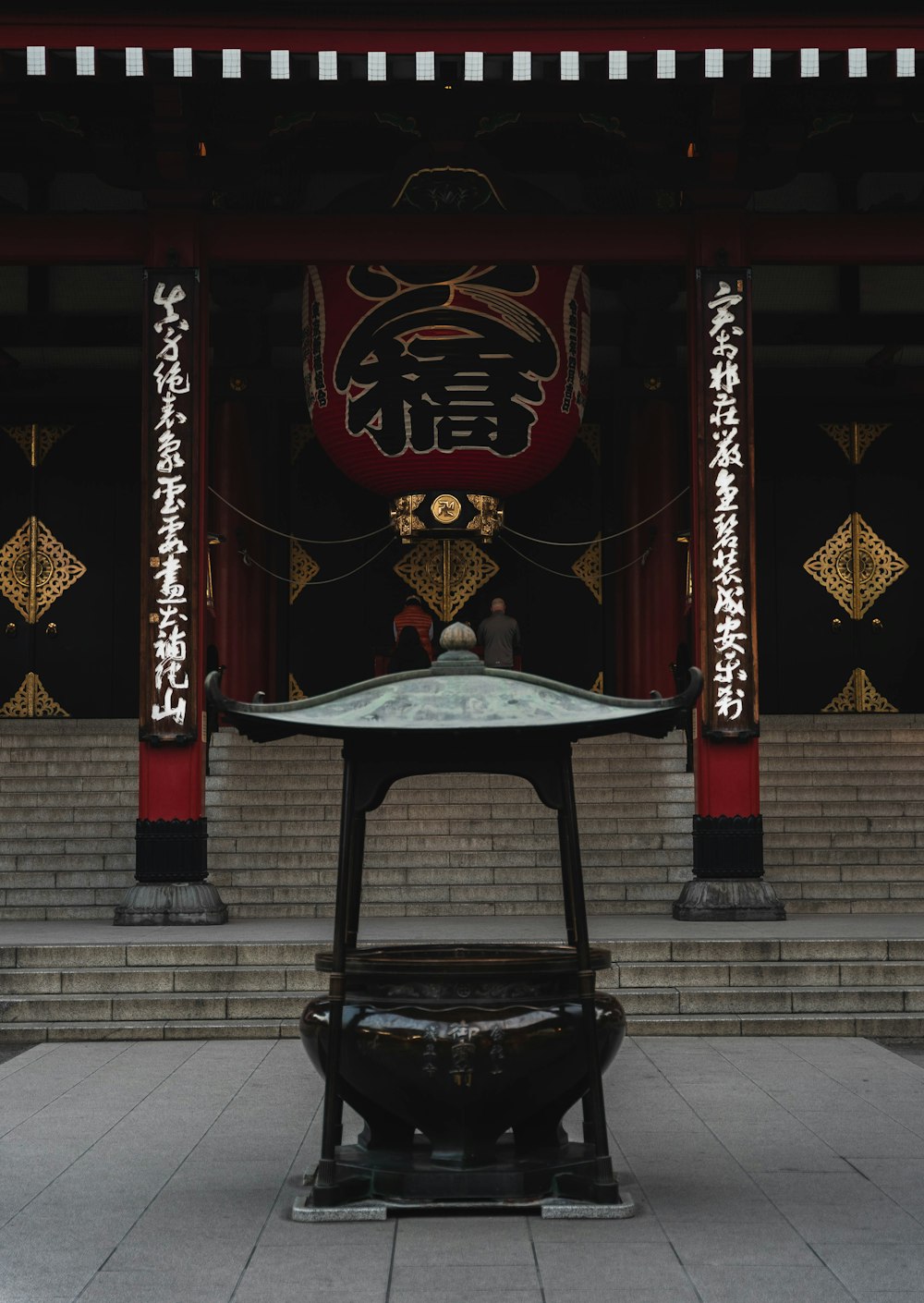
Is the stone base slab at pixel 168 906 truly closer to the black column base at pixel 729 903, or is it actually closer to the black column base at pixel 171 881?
the black column base at pixel 171 881

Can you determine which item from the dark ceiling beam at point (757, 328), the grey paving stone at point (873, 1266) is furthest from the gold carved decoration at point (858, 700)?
the grey paving stone at point (873, 1266)

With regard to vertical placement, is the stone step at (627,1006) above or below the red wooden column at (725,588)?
below

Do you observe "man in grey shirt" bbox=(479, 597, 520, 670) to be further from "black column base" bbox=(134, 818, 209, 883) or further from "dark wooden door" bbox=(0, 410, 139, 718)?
"black column base" bbox=(134, 818, 209, 883)

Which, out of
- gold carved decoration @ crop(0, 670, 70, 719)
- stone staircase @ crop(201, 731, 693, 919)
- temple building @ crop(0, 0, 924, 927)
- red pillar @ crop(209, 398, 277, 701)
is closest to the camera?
temple building @ crop(0, 0, 924, 927)

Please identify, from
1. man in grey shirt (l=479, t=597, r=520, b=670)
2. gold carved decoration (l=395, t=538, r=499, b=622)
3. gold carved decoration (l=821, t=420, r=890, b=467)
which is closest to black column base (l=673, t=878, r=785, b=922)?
man in grey shirt (l=479, t=597, r=520, b=670)

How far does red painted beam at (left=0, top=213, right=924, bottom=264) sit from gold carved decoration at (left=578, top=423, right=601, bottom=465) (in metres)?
6.64

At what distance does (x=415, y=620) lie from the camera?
56.8 ft

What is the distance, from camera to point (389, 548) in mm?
19156

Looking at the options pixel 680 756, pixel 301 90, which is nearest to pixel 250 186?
pixel 301 90

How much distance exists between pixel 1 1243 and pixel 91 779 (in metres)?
9.87

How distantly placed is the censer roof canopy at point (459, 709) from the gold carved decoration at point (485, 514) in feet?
24.5

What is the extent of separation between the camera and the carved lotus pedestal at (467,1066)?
554 cm

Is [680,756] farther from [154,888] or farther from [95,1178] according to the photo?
[95,1178]

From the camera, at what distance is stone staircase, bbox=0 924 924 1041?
9.28 metres
